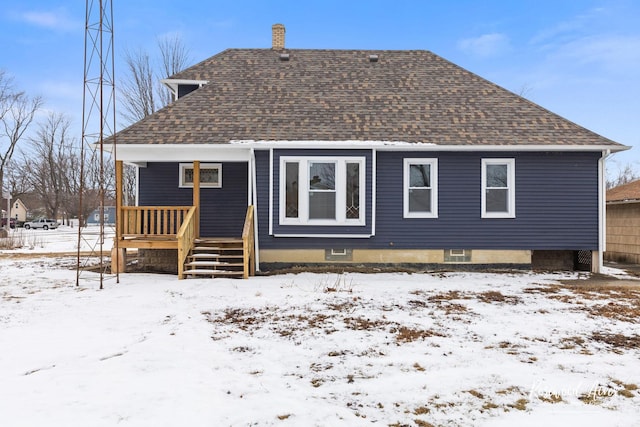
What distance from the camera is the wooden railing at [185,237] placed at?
9.82m

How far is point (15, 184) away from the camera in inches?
2228

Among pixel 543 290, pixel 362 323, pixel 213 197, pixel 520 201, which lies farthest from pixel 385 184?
pixel 362 323

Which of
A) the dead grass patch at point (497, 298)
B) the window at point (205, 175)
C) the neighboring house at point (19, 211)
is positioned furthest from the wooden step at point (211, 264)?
the neighboring house at point (19, 211)

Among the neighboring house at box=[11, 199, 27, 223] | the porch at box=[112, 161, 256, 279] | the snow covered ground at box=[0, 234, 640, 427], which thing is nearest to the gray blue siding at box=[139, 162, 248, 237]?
the porch at box=[112, 161, 256, 279]

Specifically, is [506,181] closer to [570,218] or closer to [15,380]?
[570,218]

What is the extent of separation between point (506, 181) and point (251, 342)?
889 centimetres

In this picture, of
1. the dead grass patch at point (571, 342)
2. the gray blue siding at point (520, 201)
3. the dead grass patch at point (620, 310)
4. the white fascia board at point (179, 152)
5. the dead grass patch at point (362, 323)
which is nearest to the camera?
the dead grass patch at point (571, 342)

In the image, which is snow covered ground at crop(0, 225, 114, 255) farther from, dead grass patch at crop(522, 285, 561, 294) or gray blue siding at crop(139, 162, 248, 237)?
dead grass patch at crop(522, 285, 561, 294)

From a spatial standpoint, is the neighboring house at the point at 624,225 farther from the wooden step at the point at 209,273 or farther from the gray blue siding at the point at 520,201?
the wooden step at the point at 209,273

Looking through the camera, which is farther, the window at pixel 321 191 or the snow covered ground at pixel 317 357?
the window at pixel 321 191

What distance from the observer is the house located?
35.6 ft

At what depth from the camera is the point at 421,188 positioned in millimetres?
11391

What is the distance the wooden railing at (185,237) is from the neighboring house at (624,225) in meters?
14.1

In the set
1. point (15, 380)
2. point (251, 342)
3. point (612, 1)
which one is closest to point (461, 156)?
point (251, 342)
